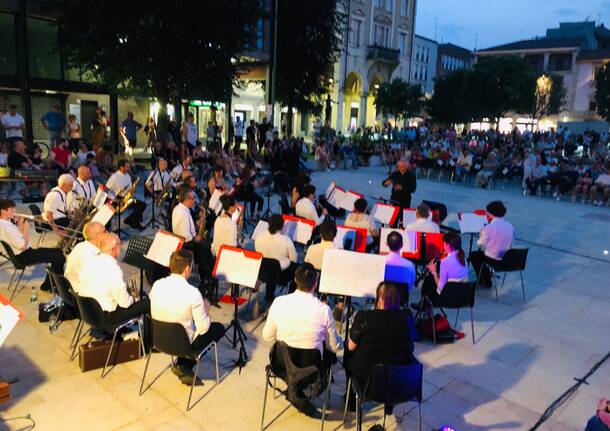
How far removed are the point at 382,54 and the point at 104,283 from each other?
4768 centimetres

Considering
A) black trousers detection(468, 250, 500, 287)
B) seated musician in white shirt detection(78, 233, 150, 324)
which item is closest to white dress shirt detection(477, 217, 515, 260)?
black trousers detection(468, 250, 500, 287)

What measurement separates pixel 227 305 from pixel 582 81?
70.2 m

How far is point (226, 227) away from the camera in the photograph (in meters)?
7.47

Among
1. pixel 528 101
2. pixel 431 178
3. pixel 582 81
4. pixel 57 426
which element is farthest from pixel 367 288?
pixel 582 81

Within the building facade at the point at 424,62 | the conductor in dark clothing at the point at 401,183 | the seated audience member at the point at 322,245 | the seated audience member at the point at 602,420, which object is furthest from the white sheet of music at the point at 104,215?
the building facade at the point at 424,62

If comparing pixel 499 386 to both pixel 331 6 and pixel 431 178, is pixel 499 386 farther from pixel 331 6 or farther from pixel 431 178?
pixel 331 6

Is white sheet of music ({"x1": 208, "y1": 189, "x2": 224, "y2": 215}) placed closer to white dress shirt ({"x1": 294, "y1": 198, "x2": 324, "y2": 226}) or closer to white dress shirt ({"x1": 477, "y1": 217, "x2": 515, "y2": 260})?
white dress shirt ({"x1": 294, "y1": 198, "x2": 324, "y2": 226})

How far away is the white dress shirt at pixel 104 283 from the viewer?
5285mm

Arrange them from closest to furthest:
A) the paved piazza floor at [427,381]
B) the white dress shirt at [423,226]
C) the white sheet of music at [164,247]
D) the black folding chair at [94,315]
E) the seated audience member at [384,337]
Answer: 1. the seated audience member at [384,337]
2. the paved piazza floor at [427,381]
3. the black folding chair at [94,315]
4. the white sheet of music at [164,247]
5. the white dress shirt at [423,226]

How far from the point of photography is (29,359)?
5.59 metres

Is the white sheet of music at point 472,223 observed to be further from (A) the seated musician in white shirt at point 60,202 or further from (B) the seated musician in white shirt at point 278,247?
(A) the seated musician in white shirt at point 60,202

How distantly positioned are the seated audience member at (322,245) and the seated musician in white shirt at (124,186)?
4788 millimetres

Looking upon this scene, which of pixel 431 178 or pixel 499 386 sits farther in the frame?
pixel 431 178

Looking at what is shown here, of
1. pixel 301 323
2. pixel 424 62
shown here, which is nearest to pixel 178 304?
pixel 301 323
